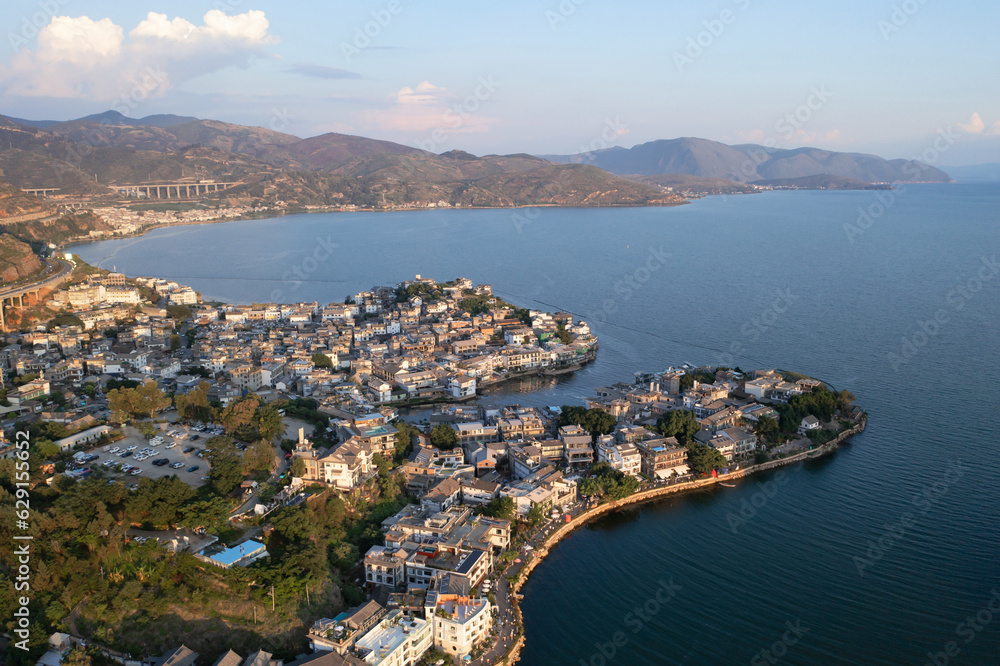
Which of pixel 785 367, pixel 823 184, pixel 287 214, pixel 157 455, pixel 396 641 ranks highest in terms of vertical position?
pixel 823 184

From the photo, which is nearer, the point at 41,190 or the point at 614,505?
the point at 614,505

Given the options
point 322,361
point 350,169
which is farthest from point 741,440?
point 350,169

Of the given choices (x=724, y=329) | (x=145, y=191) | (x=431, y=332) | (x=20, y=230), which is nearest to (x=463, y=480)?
(x=431, y=332)

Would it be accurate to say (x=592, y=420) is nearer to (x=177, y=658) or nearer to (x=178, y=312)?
(x=177, y=658)

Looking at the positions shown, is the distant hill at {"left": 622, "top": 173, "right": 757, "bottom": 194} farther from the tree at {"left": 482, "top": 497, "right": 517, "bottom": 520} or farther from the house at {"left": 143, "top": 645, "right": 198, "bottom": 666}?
the house at {"left": 143, "top": 645, "right": 198, "bottom": 666}

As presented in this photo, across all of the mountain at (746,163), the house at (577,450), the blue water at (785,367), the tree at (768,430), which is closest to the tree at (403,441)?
the house at (577,450)

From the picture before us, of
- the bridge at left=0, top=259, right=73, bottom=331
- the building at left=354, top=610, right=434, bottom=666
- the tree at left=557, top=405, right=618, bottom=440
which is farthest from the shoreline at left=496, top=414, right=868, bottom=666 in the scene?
the bridge at left=0, top=259, right=73, bottom=331
